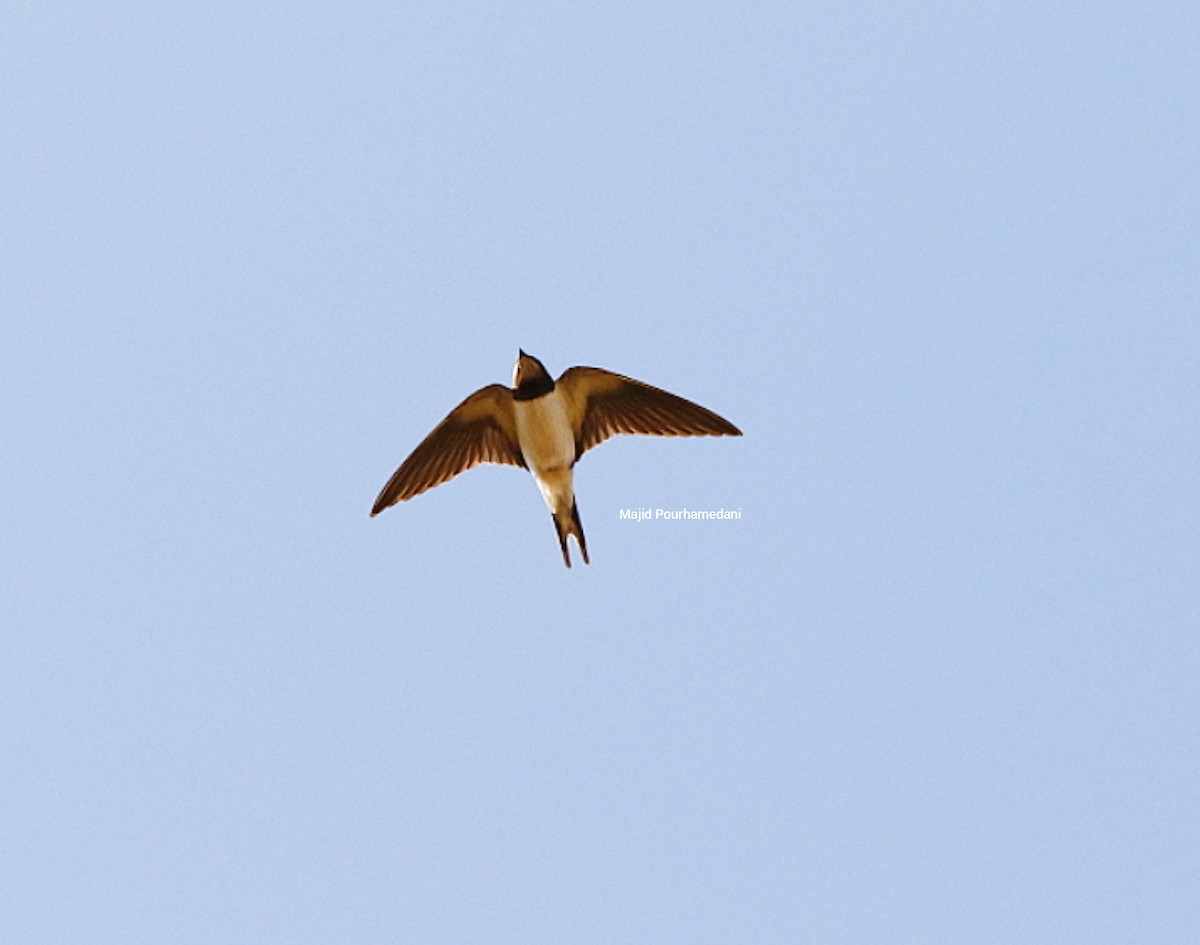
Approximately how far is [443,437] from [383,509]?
582mm

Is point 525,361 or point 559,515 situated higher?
point 525,361

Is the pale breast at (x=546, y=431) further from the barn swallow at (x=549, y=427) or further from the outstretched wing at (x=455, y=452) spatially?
the outstretched wing at (x=455, y=452)

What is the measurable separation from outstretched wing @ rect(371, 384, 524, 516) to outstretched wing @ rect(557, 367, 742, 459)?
429 millimetres

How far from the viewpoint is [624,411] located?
1252 cm

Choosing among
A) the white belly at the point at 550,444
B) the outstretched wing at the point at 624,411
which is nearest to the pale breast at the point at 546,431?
the white belly at the point at 550,444

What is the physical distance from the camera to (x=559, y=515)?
488 inches

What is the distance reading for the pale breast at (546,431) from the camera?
12297mm

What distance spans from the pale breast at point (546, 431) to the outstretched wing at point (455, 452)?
0.16 metres

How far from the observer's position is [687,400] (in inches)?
486

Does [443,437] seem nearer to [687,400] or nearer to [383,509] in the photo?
[383,509]

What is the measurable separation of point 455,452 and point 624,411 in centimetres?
110

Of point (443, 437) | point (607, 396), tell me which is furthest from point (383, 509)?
point (607, 396)

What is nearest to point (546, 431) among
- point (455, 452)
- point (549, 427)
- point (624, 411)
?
point (549, 427)

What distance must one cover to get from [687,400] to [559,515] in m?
1.05
